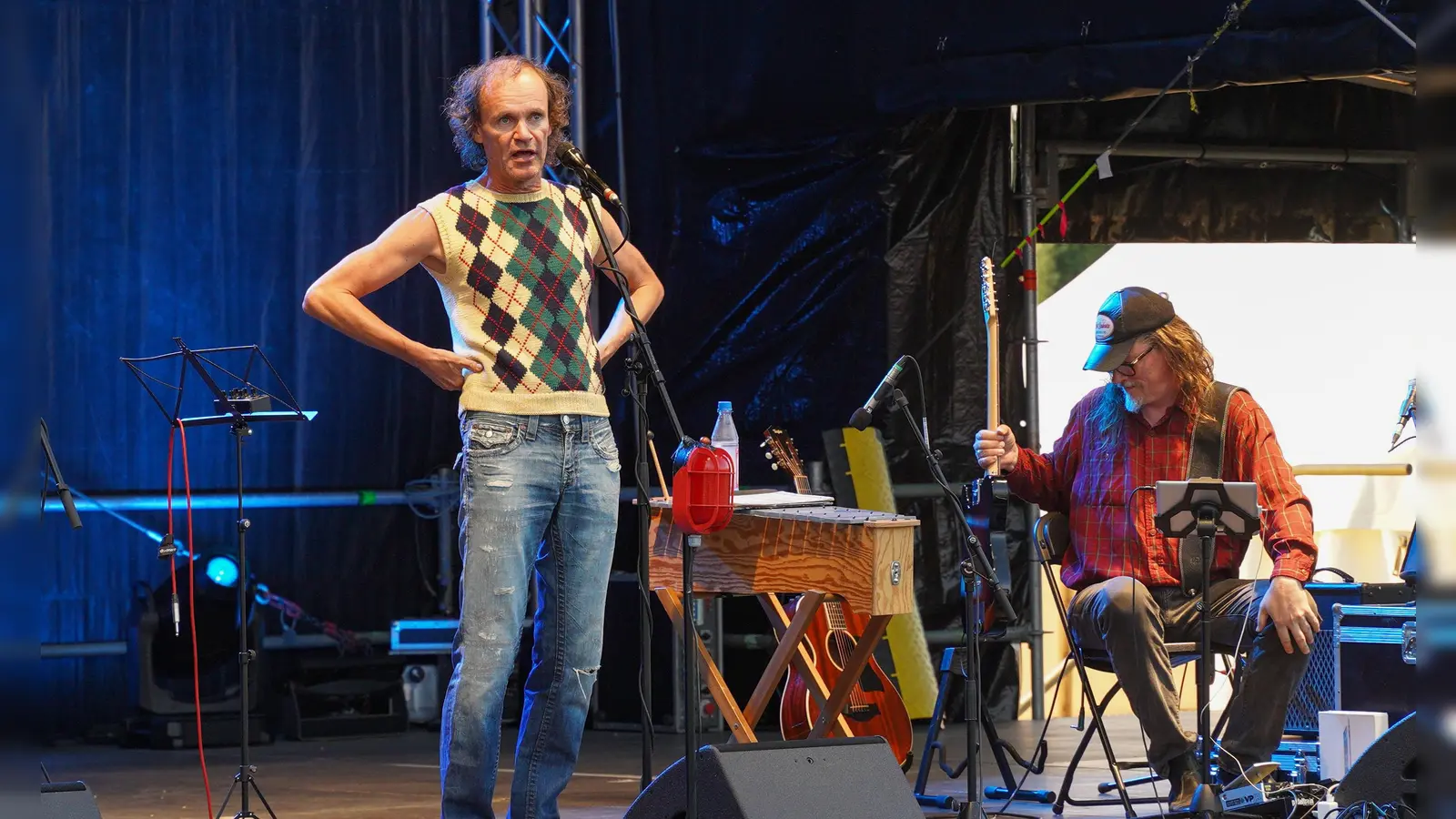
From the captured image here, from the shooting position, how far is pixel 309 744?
695cm

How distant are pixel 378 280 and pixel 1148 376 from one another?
91.9 inches

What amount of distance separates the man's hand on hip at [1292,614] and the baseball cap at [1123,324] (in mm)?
809

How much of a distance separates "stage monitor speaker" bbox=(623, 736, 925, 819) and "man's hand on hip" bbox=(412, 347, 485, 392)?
0.91 metres

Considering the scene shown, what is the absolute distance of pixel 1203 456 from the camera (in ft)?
15.1

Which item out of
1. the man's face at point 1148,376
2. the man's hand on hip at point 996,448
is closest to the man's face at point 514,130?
the man's hand on hip at point 996,448

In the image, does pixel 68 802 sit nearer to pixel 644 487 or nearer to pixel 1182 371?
pixel 644 487

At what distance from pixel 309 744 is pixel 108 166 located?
2.77 m

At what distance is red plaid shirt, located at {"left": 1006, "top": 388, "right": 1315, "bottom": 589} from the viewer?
4.48 metres

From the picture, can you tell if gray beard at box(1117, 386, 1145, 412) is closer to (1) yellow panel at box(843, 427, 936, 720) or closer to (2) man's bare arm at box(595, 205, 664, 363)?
(2) man's bare arm at box(595, 205, 664, 363)

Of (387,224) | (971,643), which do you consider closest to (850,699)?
(971,643)

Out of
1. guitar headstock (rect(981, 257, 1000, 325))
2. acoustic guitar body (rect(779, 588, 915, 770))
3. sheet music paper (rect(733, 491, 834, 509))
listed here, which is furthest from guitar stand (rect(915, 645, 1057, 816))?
guitar headstock (rect(981, 257, 1000, 325))

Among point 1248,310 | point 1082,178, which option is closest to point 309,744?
point 1082,178

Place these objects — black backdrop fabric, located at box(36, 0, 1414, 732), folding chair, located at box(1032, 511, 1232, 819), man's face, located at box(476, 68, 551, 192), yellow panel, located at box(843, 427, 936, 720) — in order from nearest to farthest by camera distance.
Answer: man's face, located at box(476, 68, 551, 192), folding chair, located at box(1032, 511, 1232, 819), yellow panel, located at box(843, 427, 936, 720), black backdrop fabric, located at box(36, 0, 1414, 732)

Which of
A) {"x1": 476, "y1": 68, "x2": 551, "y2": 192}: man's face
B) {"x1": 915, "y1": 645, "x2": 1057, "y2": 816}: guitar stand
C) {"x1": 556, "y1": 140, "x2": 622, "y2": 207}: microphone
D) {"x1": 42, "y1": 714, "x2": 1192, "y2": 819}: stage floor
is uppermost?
{"x1": 476, "y1": 68, "x2": 551, "y2": 192}: man's face
